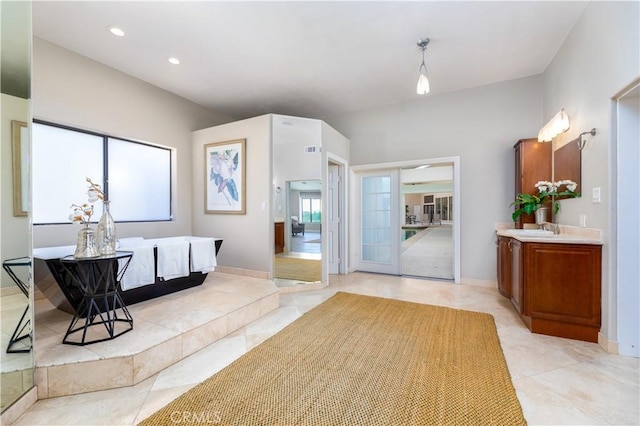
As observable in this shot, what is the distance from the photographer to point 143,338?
6.31 feet

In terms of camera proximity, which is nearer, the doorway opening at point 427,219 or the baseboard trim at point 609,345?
the baseboard trim at point 609,345

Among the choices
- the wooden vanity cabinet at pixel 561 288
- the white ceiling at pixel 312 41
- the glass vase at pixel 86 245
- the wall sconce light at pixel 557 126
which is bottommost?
the wooden vanity cabinet at pixel 561 288

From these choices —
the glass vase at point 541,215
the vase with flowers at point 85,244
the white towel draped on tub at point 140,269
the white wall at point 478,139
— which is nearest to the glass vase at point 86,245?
the vase with flowers at point 85,244

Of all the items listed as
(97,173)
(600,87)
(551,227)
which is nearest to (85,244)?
(97,173)

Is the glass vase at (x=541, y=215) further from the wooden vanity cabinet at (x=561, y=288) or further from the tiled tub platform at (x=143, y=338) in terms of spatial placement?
the tiled tub platform at (x=143, y=338)

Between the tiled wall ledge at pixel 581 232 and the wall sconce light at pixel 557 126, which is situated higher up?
the wall sconce light at pixel 557 126

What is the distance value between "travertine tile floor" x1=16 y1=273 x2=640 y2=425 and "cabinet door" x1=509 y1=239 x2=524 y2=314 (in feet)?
0.73

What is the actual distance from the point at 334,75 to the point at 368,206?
2.44m

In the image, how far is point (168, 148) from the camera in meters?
4.30

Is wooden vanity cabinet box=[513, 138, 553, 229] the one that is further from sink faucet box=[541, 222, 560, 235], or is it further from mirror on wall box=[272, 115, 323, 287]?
mirror on wall box=[272, 115, 323, 287]

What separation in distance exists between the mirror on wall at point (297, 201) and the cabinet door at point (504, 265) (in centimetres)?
248

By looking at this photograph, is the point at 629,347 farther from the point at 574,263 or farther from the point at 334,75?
the point at 334,75

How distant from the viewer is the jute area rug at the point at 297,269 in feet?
13.2

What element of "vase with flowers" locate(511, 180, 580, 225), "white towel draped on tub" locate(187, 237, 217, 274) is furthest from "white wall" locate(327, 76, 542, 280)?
"white towel draped on tub" locate(187, 237, 217, 274)
